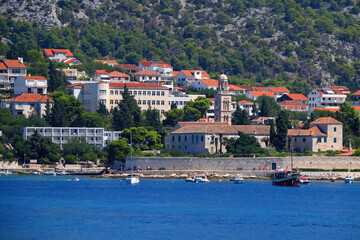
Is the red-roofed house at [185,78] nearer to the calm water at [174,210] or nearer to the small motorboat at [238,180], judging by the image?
the calm water at [174,210]

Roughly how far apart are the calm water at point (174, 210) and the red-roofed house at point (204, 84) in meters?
50.0

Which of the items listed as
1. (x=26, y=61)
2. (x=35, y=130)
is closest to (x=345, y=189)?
(x=35, y=130)

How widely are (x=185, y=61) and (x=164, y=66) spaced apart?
82.8 feet

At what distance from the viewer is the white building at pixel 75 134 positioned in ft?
354

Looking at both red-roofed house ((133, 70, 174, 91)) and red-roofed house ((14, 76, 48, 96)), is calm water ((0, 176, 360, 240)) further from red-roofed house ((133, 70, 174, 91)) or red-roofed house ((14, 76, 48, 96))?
red-roofed house ((133, 70, 174, 91))

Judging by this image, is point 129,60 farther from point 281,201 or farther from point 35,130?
point 281,201

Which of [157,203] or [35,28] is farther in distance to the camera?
[35,28]

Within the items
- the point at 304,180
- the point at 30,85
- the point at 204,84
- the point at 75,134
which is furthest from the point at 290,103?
the point at 304,180

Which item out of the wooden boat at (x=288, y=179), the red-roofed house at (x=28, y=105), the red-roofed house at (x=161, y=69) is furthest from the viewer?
the red-roofed house at (x=161, y=69)

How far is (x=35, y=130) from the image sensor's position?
105062 millimetres

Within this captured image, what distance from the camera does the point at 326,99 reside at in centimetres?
15112

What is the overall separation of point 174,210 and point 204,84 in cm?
7561

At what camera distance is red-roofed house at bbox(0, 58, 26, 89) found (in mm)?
126688

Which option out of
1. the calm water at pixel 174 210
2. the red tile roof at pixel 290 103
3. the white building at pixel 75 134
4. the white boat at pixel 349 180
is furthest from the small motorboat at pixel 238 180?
the red tile roof at pixel 290 103
